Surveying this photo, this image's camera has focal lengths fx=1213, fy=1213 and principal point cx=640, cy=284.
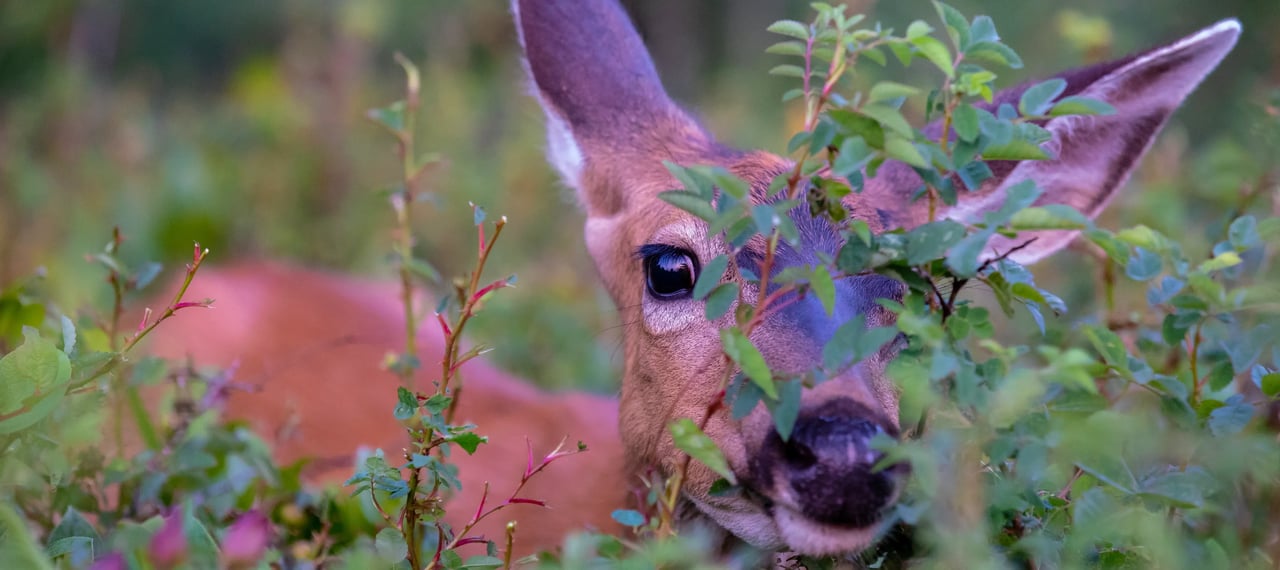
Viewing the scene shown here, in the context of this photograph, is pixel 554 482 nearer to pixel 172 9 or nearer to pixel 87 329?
pixel 87 329

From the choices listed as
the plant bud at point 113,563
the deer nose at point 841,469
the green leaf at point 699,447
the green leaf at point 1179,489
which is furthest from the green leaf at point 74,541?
the green leaf at point 1179,489

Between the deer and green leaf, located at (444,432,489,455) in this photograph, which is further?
the deer

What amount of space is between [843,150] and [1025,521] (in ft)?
2.19

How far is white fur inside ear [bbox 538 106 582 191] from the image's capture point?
11.3 feet

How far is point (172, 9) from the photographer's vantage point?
1123 cm

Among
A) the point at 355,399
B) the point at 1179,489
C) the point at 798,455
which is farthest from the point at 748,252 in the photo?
the point at 355,399

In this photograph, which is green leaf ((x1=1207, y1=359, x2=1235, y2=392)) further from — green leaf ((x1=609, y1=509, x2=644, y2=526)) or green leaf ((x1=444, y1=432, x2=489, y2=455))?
green leaf ((x1=444, y1=432, x2=489, y2=455))

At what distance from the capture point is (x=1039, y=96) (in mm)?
1931

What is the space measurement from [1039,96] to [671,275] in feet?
3.48

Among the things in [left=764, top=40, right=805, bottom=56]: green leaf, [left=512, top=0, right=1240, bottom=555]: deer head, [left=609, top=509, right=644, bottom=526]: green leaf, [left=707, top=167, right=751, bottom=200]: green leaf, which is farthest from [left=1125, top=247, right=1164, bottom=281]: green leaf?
[left=609, top=509, right=644, bottom=526]: green leaf

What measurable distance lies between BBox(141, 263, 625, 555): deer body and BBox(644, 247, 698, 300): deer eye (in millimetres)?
576

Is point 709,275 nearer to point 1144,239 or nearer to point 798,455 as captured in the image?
point 798,455

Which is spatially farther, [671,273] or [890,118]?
[671,273]

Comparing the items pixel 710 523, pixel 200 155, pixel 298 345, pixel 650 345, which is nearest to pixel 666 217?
pixel 650 345
